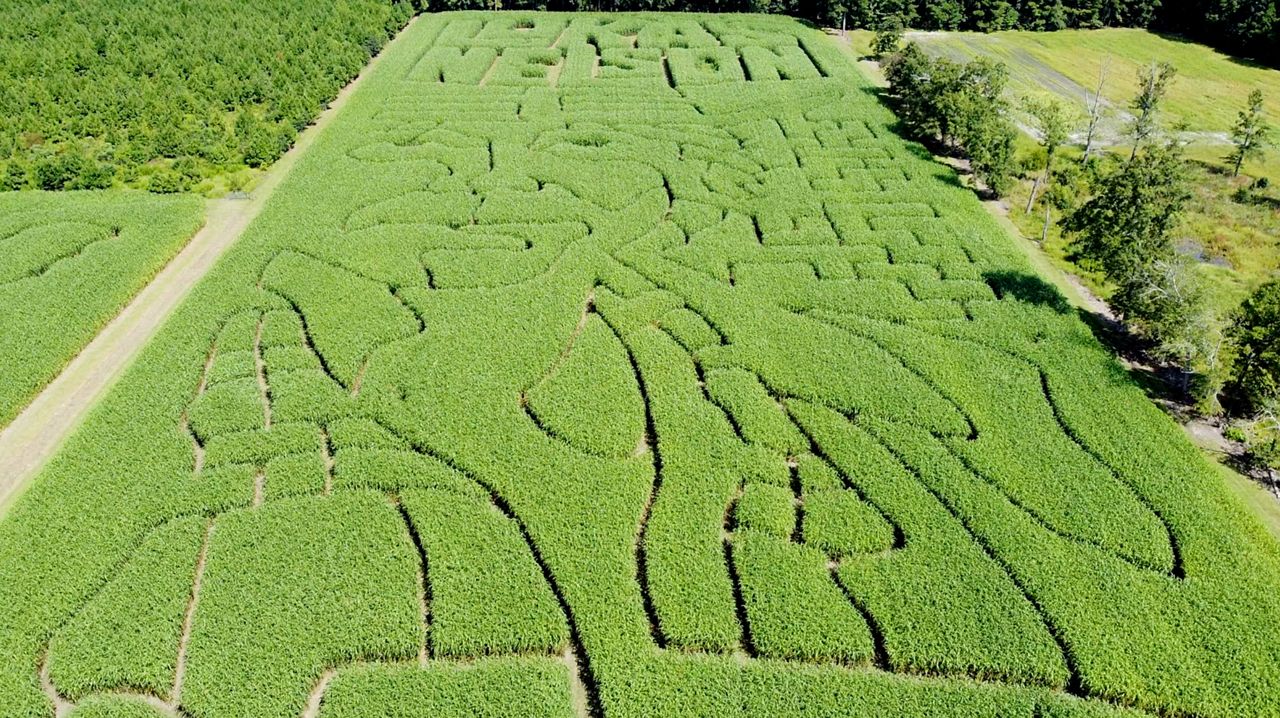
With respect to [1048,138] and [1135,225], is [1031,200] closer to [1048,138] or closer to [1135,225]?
[1048,138]

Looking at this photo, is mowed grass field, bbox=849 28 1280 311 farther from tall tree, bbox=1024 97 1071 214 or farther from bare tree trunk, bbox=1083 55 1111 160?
tall tree, bbox=1024 97 1071 214

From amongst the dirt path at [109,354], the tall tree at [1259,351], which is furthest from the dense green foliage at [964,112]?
the dirt path at [109,354]

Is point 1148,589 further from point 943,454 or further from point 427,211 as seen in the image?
point 427,211

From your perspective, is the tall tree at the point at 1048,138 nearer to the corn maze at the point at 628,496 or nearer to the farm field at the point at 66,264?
the corn maze at the point at 628,496

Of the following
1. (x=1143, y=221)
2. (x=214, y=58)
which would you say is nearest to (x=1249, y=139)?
(x=1143, y=221)

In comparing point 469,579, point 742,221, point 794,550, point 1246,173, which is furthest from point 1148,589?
point 1246,173
